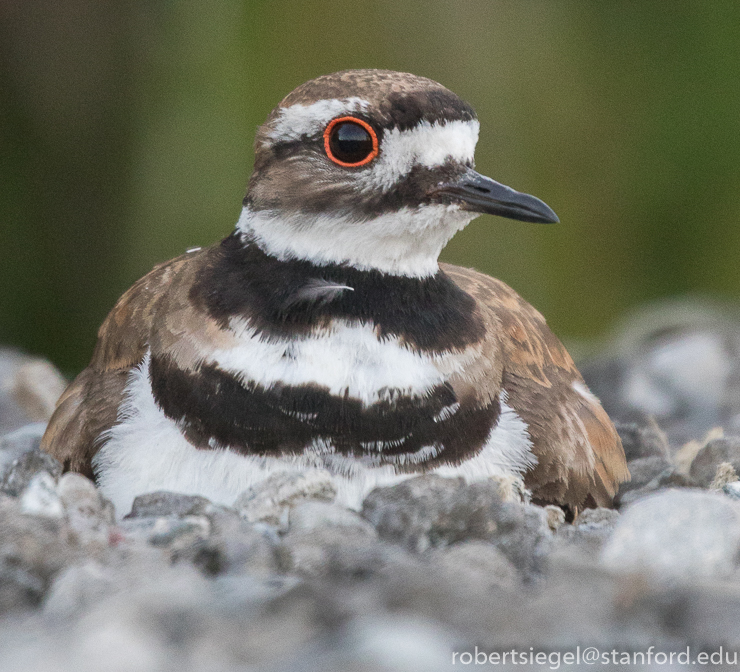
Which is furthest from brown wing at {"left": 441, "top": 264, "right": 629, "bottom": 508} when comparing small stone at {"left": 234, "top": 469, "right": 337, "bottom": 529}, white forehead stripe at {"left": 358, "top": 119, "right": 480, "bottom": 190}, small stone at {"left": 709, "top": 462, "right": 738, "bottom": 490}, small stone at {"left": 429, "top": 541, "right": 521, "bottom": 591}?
small stone at {"left": 429, "top": 541, "right": 521, "bottom": 591}

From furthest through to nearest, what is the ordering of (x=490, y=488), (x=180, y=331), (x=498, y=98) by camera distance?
1. (x=498, y=98)
2. (x=180, y=331)
3. (x=490, y=488)

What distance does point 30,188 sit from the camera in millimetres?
5754

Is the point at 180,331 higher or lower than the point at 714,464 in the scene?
higher

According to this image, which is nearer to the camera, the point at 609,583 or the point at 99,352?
the point at 609,583

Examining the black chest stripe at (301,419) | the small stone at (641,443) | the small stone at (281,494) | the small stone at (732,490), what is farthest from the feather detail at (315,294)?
the small stone at (641,443)

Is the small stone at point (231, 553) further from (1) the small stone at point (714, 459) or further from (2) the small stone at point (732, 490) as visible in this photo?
(1) the small stone at point (714, 459)

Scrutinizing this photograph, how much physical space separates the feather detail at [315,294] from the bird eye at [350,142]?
1.02 ft

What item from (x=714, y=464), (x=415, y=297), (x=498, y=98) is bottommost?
(x=714, y=464)

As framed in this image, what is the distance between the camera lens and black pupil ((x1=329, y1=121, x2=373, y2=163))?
2512 millimetres

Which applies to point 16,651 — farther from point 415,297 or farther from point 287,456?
point 415,297

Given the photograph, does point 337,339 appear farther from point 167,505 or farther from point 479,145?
point 479,145

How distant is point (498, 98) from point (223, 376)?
3.69 meters

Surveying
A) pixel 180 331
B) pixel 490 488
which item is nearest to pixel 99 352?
pixel 180 331

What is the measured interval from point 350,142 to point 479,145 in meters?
3.33
